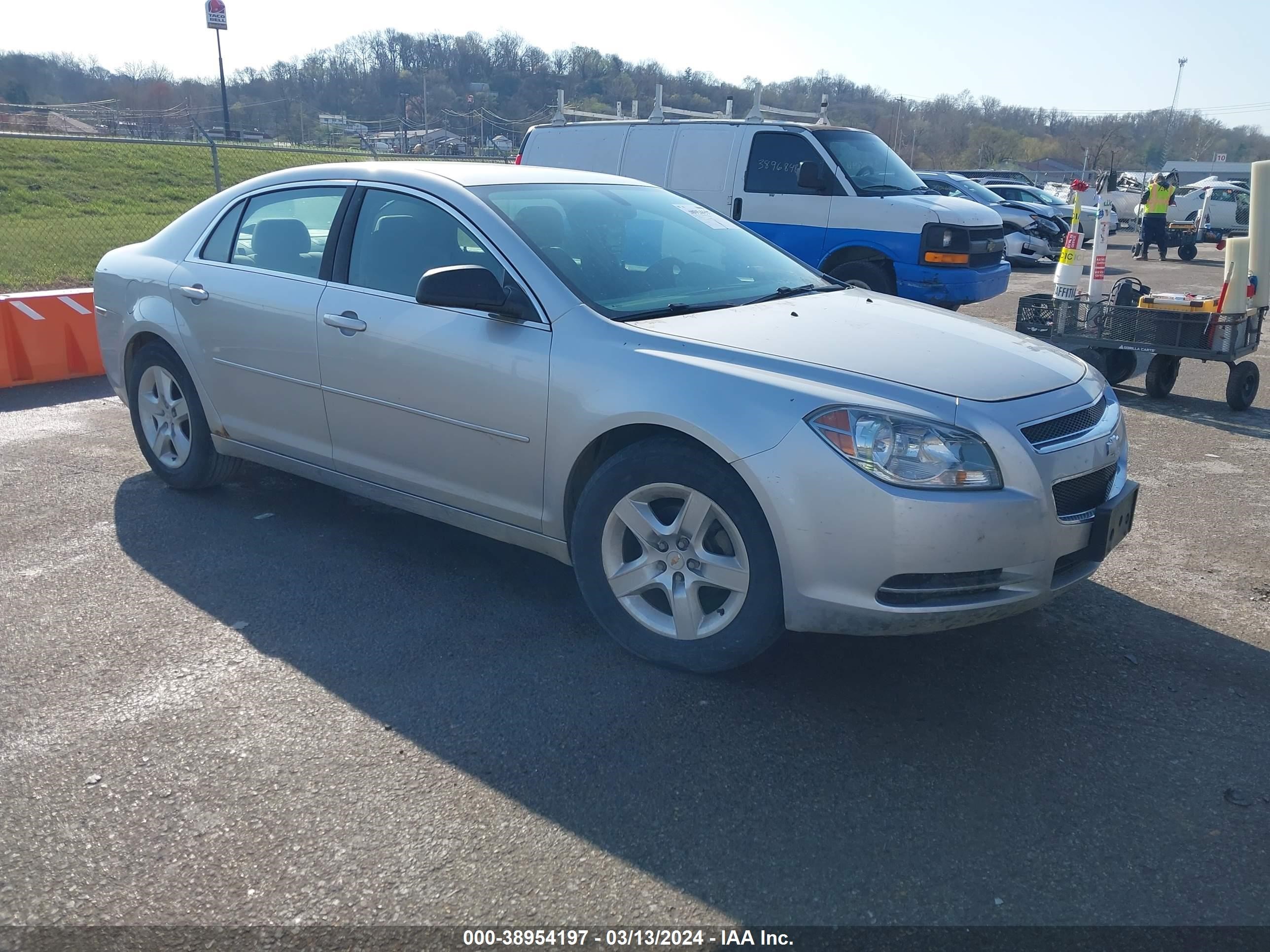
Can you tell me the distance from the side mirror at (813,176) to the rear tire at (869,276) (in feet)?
2.74

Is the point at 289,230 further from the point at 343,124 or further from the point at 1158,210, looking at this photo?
the point at 343,124

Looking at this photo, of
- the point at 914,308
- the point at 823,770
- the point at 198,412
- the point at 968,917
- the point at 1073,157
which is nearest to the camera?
the point at 968,917

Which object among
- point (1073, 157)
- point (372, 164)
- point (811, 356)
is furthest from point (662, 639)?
point (1073, 157)

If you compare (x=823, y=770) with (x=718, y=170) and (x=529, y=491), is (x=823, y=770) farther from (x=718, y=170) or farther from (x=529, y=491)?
(x=718, y=170)

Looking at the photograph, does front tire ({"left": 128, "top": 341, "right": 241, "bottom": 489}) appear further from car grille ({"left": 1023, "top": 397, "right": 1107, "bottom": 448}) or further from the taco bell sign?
the taco bell sign

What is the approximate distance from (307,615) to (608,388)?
5.10 ft

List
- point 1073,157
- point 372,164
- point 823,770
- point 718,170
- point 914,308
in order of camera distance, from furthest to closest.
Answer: point 1073,157 → point 718,170 → point 372,164 → point 914,308 → point 823,770

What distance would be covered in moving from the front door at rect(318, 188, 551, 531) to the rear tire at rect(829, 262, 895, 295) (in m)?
6.45

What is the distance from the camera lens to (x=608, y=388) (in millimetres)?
3660

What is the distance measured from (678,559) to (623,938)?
141cm

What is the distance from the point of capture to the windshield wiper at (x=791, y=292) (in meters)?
4.34

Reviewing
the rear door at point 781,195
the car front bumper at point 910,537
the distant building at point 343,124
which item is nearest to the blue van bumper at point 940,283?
the rear door at point 781,195

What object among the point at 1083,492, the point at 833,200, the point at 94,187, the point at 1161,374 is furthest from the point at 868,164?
the point at 94,187

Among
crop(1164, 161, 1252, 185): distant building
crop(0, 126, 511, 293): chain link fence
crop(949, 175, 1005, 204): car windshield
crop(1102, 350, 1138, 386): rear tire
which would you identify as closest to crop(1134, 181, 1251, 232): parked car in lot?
crop(949, 175, 1005, 204): car windshield
